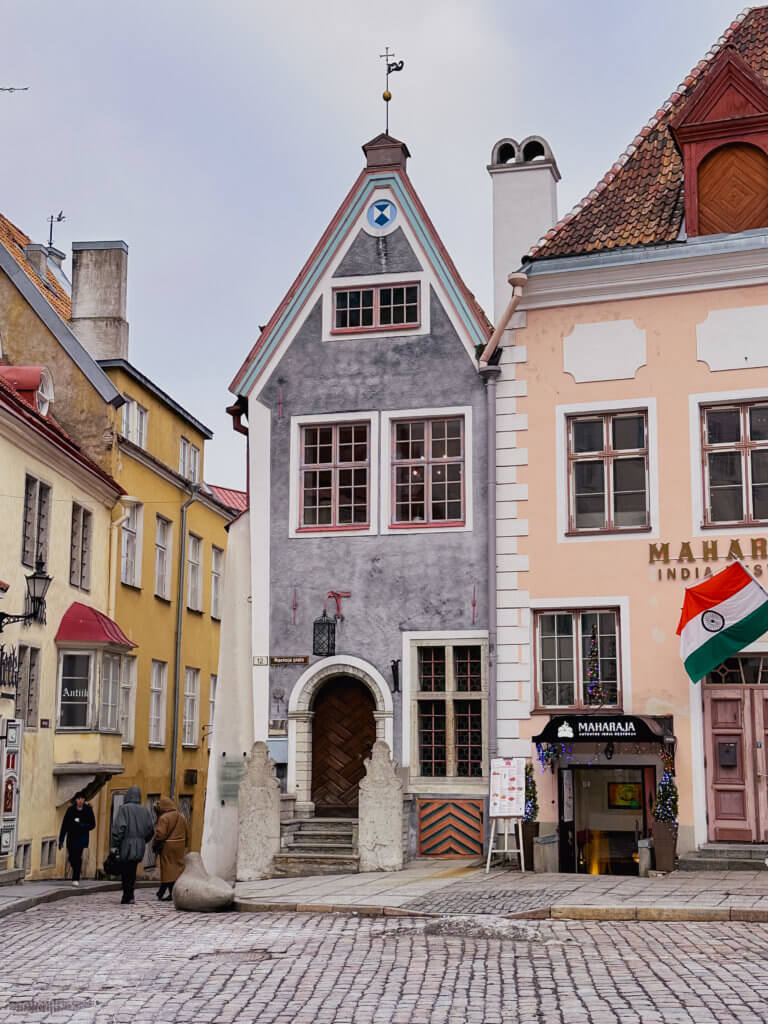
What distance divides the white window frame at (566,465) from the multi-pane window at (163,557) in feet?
44.4

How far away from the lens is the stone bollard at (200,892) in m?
16.2

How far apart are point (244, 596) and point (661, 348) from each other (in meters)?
7.57

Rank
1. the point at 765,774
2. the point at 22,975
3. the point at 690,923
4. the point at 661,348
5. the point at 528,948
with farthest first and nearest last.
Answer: the point at 661,348 → the point at 765,774 → the point at 690,923 → the point at 528,948 → the point at 22,975

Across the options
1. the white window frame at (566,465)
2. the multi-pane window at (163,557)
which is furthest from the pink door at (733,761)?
the multi-pane window at (163,557)

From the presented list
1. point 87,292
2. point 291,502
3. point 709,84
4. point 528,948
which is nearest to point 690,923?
point 528,948

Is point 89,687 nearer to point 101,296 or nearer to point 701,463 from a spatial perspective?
point 101,296

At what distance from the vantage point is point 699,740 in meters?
19.1

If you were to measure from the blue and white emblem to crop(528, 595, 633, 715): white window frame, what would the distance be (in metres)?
6.66

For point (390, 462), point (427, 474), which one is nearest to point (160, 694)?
point (390, 462)

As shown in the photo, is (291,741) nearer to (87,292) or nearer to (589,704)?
(589,704)

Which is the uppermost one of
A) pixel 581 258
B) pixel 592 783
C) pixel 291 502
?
pixel 581 258

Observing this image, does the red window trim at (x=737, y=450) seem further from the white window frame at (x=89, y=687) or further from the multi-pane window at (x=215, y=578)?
the multi-pane window at (x=215, y=578)

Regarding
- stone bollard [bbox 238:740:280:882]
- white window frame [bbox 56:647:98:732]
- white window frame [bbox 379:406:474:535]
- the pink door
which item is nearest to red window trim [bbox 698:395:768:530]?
the pink door

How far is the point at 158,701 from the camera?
104 ft
